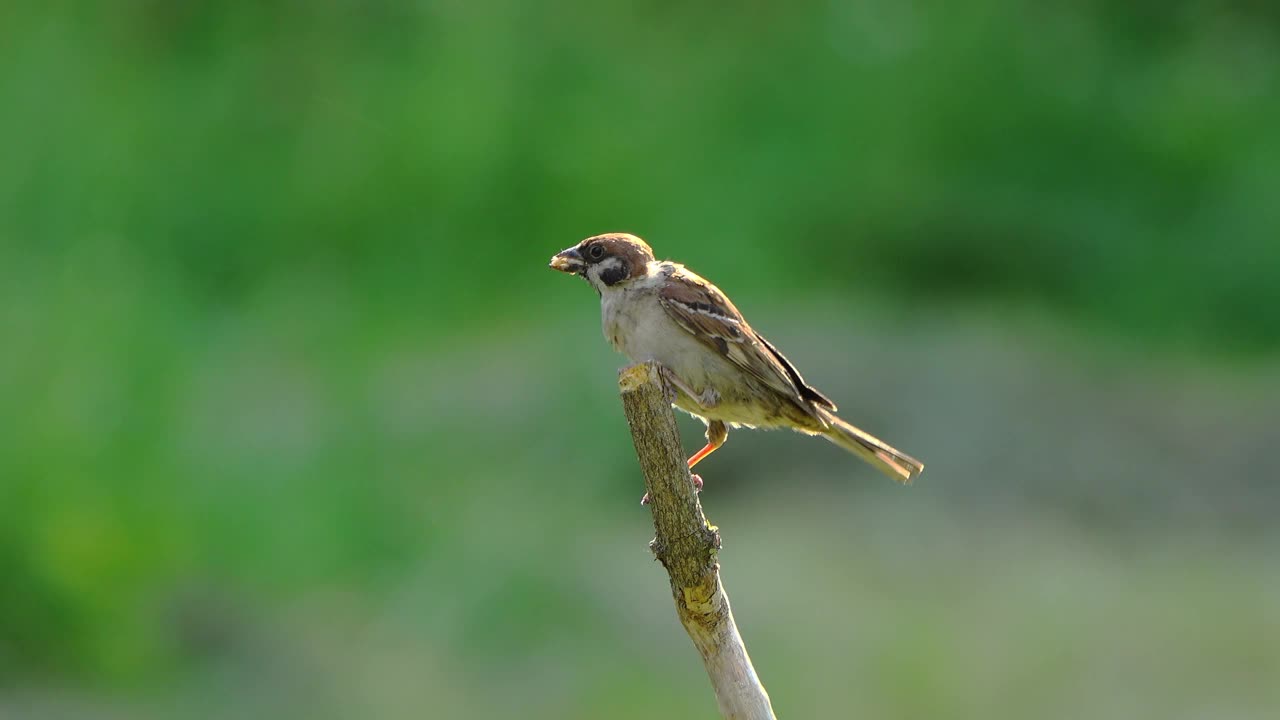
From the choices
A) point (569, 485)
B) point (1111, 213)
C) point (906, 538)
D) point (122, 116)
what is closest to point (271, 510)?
point (569, 485)

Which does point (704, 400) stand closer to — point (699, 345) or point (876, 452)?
point (699, 345)

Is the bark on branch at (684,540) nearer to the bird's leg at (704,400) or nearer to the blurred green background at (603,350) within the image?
the bird's leg at (704,400)

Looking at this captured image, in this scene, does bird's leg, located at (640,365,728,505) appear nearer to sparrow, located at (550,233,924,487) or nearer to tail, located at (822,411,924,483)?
sparrow, located at (550,233,924,487)

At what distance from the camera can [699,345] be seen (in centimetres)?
484

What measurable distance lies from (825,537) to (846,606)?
2.47ft

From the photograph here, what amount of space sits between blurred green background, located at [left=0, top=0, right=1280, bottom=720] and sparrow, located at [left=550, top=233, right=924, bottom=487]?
13.9ft

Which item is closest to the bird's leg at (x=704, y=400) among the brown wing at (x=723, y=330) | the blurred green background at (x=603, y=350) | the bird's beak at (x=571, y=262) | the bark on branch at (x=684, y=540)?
the brown wing at (x=723, y=330)

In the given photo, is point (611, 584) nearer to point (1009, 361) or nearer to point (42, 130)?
point (1009, 361)

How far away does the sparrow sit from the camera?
4816 millimetres

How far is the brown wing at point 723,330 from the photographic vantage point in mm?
4805

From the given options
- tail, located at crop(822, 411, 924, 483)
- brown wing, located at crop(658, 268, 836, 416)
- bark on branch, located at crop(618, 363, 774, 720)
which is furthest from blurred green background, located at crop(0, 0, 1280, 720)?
bark on branch, located at crop(618, 363, 774, 720)

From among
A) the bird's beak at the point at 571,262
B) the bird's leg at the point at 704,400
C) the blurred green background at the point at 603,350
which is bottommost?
the bird's leg at the point at 704,400

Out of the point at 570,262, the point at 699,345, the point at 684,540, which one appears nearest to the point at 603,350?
the point at 570,262

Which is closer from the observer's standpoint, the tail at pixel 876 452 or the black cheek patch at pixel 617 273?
the tail at pixel 876 452
